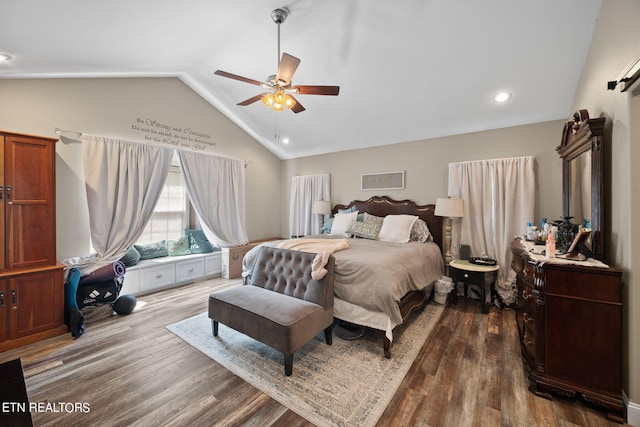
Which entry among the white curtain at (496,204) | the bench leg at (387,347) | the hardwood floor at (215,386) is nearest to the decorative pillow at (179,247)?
the hardwood floor at (215,386)

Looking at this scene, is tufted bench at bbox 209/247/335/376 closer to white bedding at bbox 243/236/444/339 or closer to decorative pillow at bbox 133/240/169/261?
white bedding at bbox 243/236/444/339

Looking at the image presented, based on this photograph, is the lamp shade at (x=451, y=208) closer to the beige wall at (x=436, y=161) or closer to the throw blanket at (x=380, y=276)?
the beige wall at (x=436, y=161)

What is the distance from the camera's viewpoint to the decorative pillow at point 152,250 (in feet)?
13.4

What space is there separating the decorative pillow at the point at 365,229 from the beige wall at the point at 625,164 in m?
2.43

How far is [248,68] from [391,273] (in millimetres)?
3211

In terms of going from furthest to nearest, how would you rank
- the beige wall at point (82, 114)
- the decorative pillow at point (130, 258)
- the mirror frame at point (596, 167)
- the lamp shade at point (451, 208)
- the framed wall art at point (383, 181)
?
1. the framed wall art at point (383, 181)
2. the decorative pillow at point (130, 258)
3. the lamp shade at point (451, 208)
4. the beige wall at point (82, 114)
5. the mirror frame at point (596, 167)

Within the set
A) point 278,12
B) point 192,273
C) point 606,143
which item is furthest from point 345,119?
point 192,273

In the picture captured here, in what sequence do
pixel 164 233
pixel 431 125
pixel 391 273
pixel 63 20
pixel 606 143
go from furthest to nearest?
pixel 164 233 < pixel 431 125 < pixel 391 273 < pixel 63 20 < pixel 606 143

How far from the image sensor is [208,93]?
438 centimetres

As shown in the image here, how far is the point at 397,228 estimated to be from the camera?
3.87 meters

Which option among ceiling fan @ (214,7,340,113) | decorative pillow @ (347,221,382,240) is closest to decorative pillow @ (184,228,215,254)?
decorative pillow @ (347,221,382,240)

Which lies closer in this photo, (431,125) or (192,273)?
(431,125)

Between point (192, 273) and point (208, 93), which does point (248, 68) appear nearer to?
point (208, 93)

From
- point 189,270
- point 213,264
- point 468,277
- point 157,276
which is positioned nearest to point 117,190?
point 157,276
